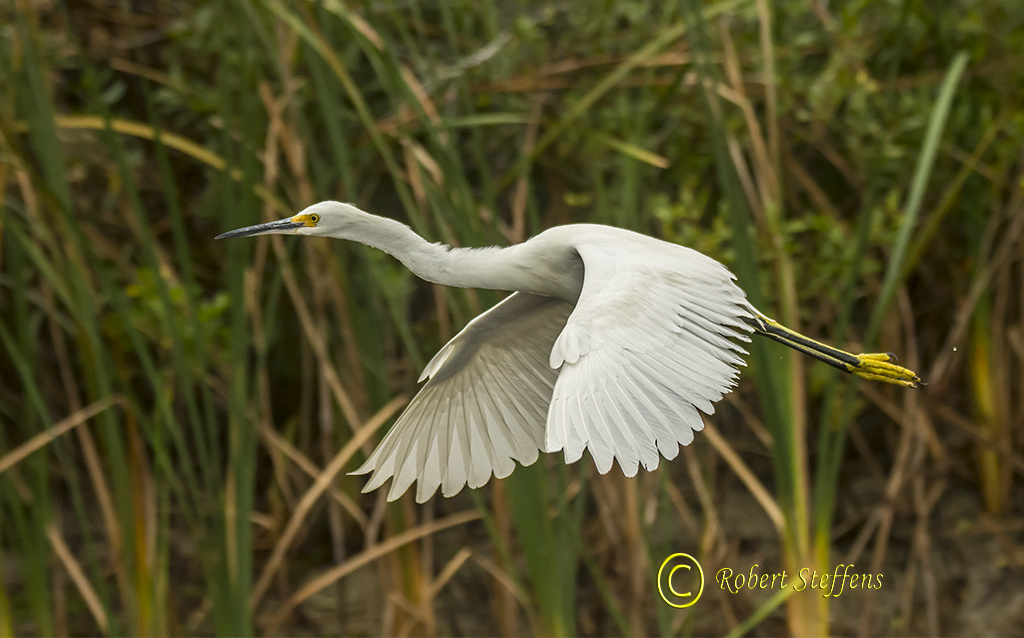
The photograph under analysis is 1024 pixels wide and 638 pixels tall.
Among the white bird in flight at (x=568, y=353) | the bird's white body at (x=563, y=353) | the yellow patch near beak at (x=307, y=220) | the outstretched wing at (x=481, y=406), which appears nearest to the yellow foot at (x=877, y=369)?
the white bird in flight at (x=568, y=353)

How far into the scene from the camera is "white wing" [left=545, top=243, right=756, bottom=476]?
4.14 ft

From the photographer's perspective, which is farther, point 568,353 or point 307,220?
point 307,220

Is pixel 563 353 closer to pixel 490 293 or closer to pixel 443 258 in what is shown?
pixel 443 258

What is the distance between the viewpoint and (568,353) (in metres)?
1.36

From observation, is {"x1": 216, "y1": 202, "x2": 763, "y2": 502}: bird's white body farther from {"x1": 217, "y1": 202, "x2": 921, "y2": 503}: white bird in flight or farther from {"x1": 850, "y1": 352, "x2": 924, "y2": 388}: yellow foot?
{"x1": 850, "y1": 352, "x2": 924, "y2": 388}: yellow foot

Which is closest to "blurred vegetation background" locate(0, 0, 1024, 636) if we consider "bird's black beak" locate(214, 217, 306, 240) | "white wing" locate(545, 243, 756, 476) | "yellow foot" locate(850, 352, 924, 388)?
"yellow foot" locate(850, 352, 924, 388)

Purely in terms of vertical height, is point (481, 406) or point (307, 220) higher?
point (307, 220)

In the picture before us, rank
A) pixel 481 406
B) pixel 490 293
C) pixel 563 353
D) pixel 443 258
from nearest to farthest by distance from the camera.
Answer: pixel 563 353, pixel 443 258, pixel 481 406, pixel 490 293

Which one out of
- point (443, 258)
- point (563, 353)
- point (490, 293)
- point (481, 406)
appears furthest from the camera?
point (490, 293)

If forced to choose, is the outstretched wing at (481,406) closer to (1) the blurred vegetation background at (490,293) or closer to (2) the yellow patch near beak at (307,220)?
(1) the blurred vegetation background at (490,293)

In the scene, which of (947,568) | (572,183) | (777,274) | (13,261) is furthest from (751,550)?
(13,261)

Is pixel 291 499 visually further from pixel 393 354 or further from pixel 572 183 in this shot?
pixel 572 183

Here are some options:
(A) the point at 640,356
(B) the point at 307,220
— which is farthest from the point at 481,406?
(A) the point at 640,356

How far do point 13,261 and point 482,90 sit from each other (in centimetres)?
125
